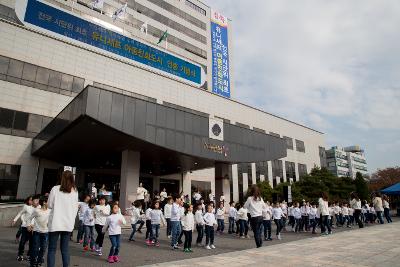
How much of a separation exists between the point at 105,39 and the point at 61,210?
2974 cm

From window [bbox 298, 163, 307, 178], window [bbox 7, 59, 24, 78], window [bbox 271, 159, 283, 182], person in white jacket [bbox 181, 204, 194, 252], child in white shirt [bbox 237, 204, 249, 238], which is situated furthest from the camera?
window [bbox 298, 163, 307, 178]

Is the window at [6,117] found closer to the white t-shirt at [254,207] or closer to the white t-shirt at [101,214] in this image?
the white t-shirt at [101,214]

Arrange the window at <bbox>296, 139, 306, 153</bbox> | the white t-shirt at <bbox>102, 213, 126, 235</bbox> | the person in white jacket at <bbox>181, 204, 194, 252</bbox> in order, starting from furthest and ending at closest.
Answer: the window at <bbox>296, 139, 306, 153</bbox> → the person in white jacket at <bbox>181, 204, 194, 252</bbox> → the white t-shirt at <bbox>102, 213, 126, 235</bbox>

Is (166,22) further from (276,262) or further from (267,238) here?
(276,262)

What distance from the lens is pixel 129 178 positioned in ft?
70.5

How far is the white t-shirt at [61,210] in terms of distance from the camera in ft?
18.2

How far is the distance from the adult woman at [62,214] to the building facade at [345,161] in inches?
4647

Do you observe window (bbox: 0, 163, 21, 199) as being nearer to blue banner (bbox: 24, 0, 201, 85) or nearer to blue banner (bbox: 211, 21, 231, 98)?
blue banner (bbox: 24, 0, 201, 85)

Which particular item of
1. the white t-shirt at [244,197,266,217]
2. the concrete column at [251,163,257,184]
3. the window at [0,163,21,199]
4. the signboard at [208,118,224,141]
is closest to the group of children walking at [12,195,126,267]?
the white t-shirt at [244,197,266,217]

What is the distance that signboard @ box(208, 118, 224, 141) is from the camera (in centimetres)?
2298

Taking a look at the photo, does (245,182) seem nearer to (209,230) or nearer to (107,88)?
(107,88)

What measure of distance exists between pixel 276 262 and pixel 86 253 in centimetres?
593

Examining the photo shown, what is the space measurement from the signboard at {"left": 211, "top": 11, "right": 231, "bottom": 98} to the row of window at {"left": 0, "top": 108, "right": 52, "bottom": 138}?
2850 centimetres

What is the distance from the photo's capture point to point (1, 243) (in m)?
10.9
